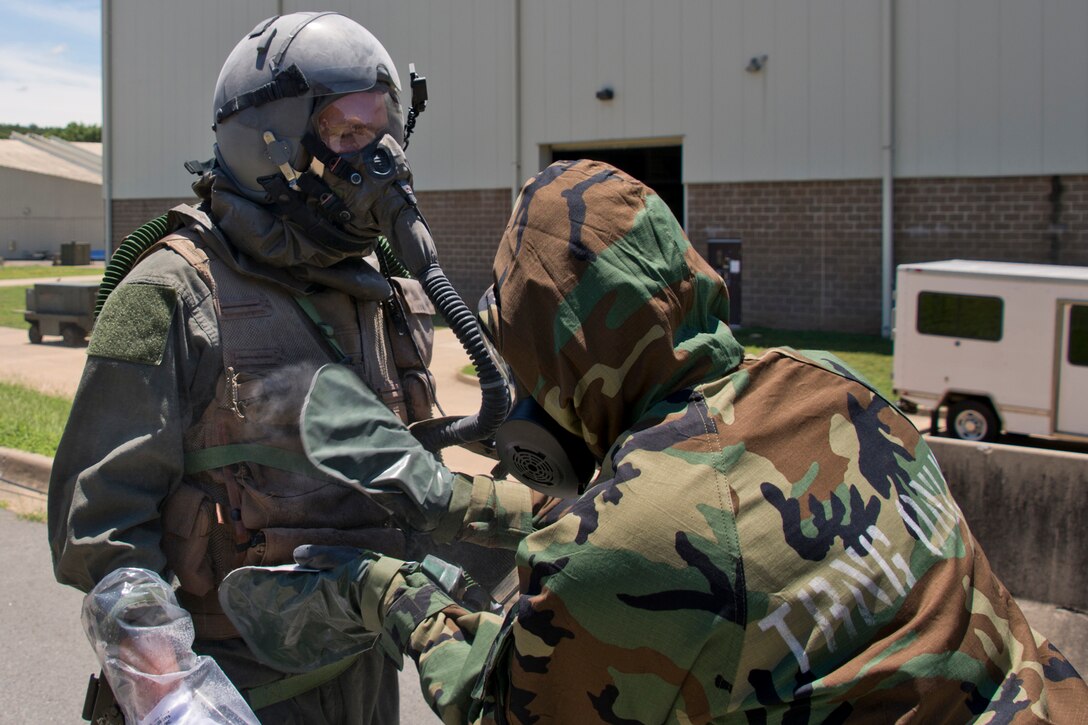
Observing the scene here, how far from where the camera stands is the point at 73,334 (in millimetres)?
13984

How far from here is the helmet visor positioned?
244 cm

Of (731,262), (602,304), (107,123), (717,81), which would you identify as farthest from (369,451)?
(107,123)

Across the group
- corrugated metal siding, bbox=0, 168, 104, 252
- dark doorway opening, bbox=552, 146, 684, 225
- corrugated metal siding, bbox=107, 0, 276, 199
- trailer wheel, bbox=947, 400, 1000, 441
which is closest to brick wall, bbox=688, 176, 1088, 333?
dark doorway opening, bbox=552, 146, 684, 225

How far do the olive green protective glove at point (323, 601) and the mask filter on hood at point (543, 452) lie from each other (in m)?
0.29

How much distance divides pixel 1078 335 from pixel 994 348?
649 millimetres

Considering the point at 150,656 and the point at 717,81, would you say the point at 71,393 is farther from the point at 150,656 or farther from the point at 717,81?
the point at 717,81

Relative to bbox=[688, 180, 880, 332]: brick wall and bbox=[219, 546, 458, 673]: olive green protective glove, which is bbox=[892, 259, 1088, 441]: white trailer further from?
bbox=[219, 546, 458, 673]: olive green protective glove

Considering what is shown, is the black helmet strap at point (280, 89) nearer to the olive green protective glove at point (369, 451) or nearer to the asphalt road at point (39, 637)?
the olive green protective glove at point (369, 451)

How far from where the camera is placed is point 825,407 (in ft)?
5.22

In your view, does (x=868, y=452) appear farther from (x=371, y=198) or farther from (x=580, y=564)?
(x=371, y=198)

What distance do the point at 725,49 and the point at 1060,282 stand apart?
740 cm

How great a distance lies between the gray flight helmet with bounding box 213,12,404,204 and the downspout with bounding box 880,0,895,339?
39.6 feet

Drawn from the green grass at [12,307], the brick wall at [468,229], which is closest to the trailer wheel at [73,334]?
the green grass at [12,307]

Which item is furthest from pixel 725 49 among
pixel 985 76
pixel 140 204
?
pixel 140 204
